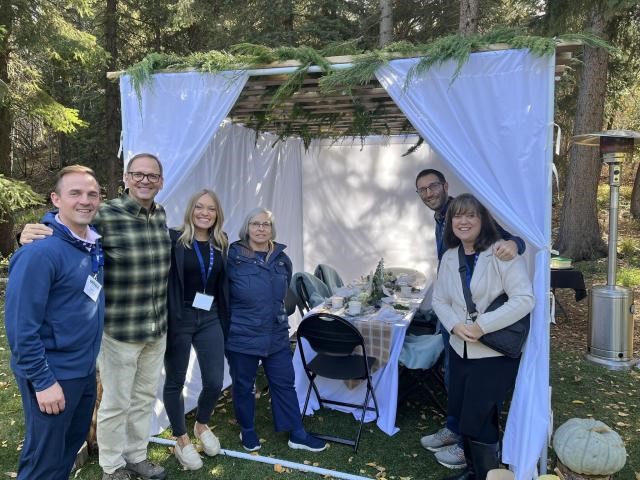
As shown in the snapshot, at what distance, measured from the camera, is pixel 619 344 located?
486 cm

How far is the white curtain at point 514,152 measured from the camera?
8.59 feet

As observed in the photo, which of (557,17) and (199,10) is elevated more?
(199,10)

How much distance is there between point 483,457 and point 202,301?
1684 mm

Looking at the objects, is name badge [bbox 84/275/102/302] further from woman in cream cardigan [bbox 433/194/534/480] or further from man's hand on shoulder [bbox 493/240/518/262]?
man's hand on shoulder [bbox 493/240/518/262]

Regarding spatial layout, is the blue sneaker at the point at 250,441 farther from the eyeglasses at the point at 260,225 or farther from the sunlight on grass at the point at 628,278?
the sunlight on grass at the point at 628,278

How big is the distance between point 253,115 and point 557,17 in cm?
381

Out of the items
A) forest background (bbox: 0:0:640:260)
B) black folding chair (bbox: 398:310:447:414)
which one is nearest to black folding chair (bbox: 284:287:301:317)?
black folding chair (bbox: 398:310:447:414)

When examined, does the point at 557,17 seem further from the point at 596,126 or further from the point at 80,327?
the point at 80,327

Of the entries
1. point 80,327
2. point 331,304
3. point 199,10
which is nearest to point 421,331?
point 331,304

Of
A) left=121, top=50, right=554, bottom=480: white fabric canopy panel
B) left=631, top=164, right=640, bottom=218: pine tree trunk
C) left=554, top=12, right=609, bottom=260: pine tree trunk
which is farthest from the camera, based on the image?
left=631, top=164, right=640, bottom=218: pine tree trunk

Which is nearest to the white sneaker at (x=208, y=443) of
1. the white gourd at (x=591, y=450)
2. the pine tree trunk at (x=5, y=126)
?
the white gourd at (x=591, y=450)

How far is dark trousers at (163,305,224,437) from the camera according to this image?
2780 millimetres

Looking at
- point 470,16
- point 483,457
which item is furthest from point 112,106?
point 483,457

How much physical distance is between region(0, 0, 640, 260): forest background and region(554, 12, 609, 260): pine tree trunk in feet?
0.06
